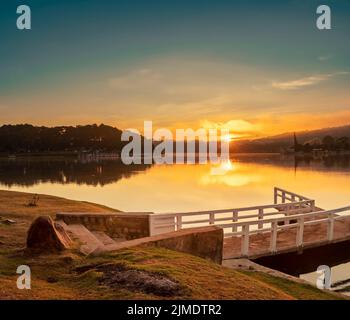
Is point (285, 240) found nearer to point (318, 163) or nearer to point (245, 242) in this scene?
point (245, 242)

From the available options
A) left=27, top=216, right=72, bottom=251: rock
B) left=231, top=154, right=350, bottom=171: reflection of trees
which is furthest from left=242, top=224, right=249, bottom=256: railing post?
left=231, top=154, right=350, bottom=171: reflection of trees

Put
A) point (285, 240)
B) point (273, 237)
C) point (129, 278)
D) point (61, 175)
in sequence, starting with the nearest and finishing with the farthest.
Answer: point (129, 278) → point (273, 237) → point (285, 240) → point (61, 175)

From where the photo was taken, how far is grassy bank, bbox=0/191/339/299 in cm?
647

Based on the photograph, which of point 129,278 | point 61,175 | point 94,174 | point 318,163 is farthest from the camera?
point 318,163

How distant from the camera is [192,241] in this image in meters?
10.1

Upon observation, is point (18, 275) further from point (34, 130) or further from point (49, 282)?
point (34, 130)

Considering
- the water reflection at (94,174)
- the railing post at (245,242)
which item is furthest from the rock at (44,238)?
the water reflection at (94,174)

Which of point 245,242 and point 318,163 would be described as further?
point 318,163

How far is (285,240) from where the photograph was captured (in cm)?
1442

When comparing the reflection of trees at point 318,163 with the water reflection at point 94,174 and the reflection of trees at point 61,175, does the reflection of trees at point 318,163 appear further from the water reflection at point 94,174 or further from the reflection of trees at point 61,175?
the reflection of trees at point 61,175

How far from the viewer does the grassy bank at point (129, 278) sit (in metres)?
6.47

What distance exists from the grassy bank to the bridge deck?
2.83 metres

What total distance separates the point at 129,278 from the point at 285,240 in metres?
8.86

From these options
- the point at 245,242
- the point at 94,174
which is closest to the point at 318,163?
the point at 94,174
